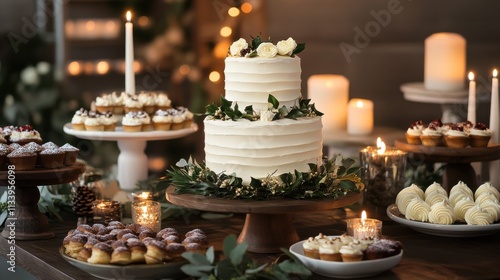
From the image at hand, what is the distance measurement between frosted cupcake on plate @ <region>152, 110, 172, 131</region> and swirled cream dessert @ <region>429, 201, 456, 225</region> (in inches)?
42.7

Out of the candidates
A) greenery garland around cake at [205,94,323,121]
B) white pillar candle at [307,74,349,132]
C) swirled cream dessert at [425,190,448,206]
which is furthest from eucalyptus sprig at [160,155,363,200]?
white pillar candle at [307,74,349,132]

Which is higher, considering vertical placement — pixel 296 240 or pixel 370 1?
pixel 370 1

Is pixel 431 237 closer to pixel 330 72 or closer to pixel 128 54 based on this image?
pixel 128 54

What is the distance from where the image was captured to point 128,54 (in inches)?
140

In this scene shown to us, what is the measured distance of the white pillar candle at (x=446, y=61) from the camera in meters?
3.82

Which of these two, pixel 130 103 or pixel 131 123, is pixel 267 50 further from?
pixel 130 103

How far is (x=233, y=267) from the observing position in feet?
7.19

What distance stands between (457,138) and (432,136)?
3.2 inches

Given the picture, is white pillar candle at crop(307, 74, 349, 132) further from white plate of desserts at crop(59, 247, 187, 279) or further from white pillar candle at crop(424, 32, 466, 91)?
white plate of desserts at crop(59, 247, 187, 279)

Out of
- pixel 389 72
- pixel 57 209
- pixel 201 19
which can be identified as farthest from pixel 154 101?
pixel 201 19

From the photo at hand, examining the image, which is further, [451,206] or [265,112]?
[451,206]

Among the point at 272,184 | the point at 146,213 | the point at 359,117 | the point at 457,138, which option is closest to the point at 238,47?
the point at 272,184

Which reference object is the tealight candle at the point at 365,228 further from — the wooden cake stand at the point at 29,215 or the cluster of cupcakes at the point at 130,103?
the cluster of cupcakes at the point at 130,103

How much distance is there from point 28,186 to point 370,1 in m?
2.92
